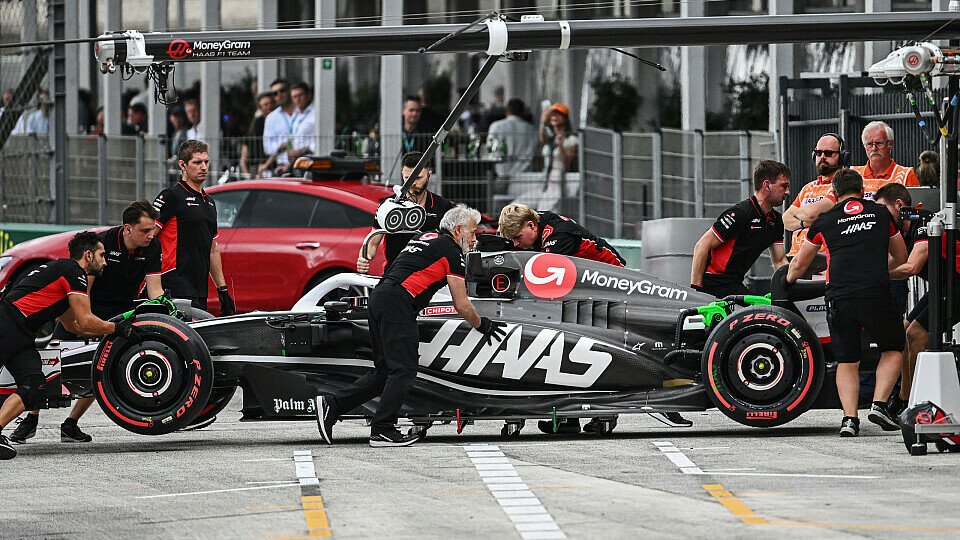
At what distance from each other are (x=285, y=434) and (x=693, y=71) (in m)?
9.86

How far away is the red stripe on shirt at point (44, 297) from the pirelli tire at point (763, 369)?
427 centimetres

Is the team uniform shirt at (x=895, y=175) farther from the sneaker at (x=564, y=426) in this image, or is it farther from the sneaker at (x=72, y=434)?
the sneaker at (x=72, y=434)

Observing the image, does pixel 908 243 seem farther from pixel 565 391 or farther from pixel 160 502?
pixel 160 502

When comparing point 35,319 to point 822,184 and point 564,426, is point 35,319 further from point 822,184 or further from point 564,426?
point 822,184

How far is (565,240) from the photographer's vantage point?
13344 millimetres

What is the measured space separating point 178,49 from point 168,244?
1476 millimetres

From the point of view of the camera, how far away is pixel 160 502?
9367mm

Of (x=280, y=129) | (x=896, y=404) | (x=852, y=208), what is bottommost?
(x=896, y=404)

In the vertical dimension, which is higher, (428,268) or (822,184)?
(822,184)

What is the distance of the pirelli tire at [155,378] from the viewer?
472 inches

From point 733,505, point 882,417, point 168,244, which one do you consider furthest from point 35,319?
point 882,417

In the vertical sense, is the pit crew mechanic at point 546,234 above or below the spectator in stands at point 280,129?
below

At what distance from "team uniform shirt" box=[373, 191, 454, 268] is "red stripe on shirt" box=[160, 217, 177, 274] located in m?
1.56

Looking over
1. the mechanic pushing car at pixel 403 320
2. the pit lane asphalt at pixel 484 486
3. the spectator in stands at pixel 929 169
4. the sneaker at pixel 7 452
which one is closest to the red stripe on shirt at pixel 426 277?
the mechanic pushing car at pixel 403 320
